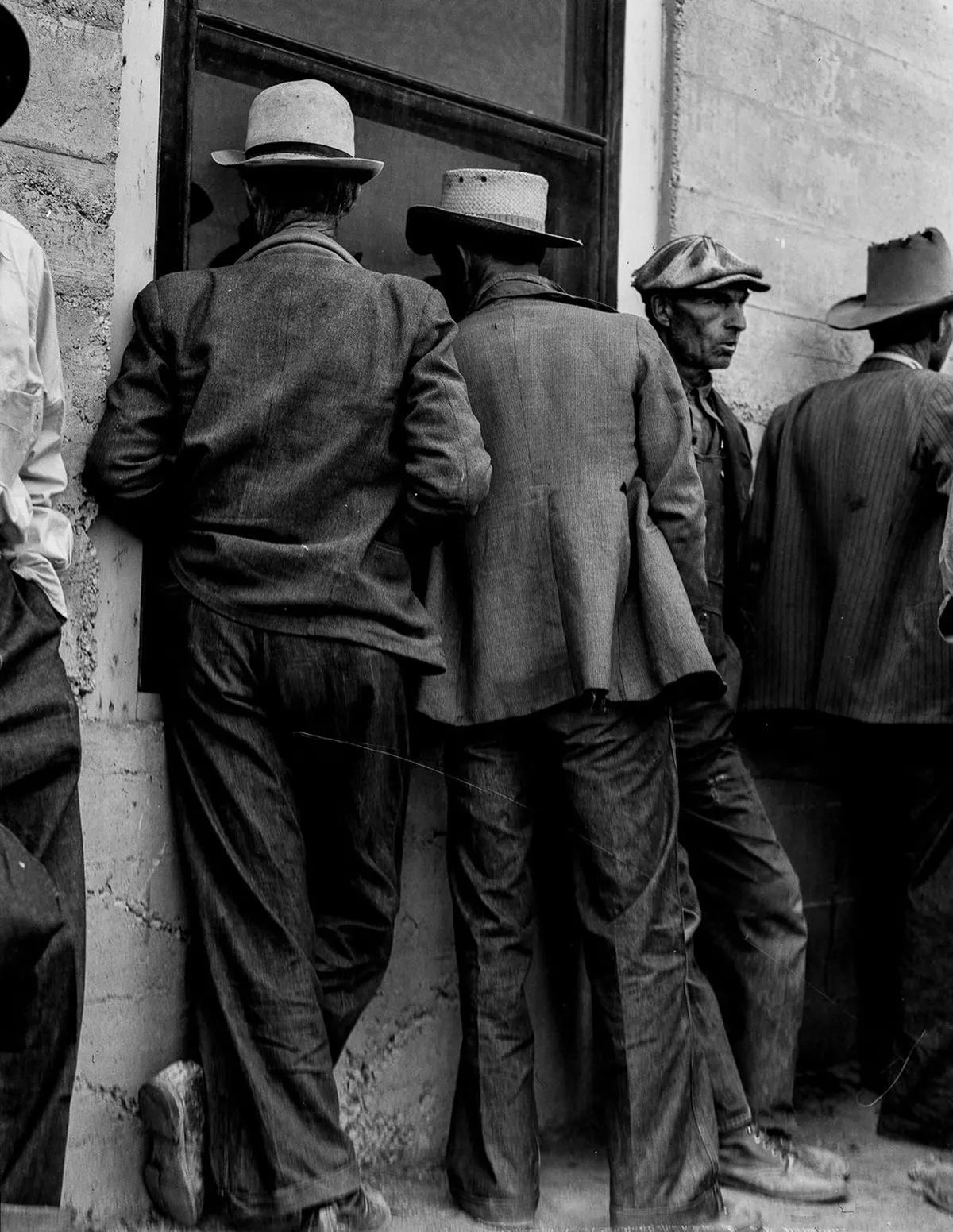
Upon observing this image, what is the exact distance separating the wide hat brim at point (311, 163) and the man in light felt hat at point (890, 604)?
5.31 feet

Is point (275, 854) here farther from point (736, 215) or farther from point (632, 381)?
point (736, 215)

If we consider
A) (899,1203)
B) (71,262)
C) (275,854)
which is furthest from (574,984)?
(71,262)

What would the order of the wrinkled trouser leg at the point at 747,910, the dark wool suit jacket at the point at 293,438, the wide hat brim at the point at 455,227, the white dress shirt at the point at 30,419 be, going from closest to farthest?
the white dress shirt at the point at 30,419 < the dark wool suit jacket at the point at 293,438 < the wide hat brim at the point at 455,227 < the wrinkled trouser leg at the point at 747,910

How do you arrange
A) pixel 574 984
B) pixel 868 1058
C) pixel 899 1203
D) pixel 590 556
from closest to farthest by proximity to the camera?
pixel 590 556
pixel 899 1203
pixel 574 984
pixel 868 1058

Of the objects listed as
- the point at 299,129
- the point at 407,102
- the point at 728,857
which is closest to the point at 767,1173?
the point at 728,857

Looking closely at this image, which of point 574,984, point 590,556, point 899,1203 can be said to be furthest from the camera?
point 574,984

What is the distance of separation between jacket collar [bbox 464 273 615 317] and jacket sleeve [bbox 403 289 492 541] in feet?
1.08

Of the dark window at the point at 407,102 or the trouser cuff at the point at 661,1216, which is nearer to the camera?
the trouser cuff at the point at 661,1216

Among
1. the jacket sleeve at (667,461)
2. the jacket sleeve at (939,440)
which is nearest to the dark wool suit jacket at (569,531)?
the jacket sleeve at (667,461)

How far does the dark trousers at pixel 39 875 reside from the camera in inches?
113

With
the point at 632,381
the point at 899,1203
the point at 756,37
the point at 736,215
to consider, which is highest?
the point at 756,37

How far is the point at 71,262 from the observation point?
3625mm

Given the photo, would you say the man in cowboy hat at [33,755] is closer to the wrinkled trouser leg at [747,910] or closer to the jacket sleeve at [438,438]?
the jacket sleeve at [438,438]

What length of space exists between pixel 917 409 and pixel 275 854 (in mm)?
2164
